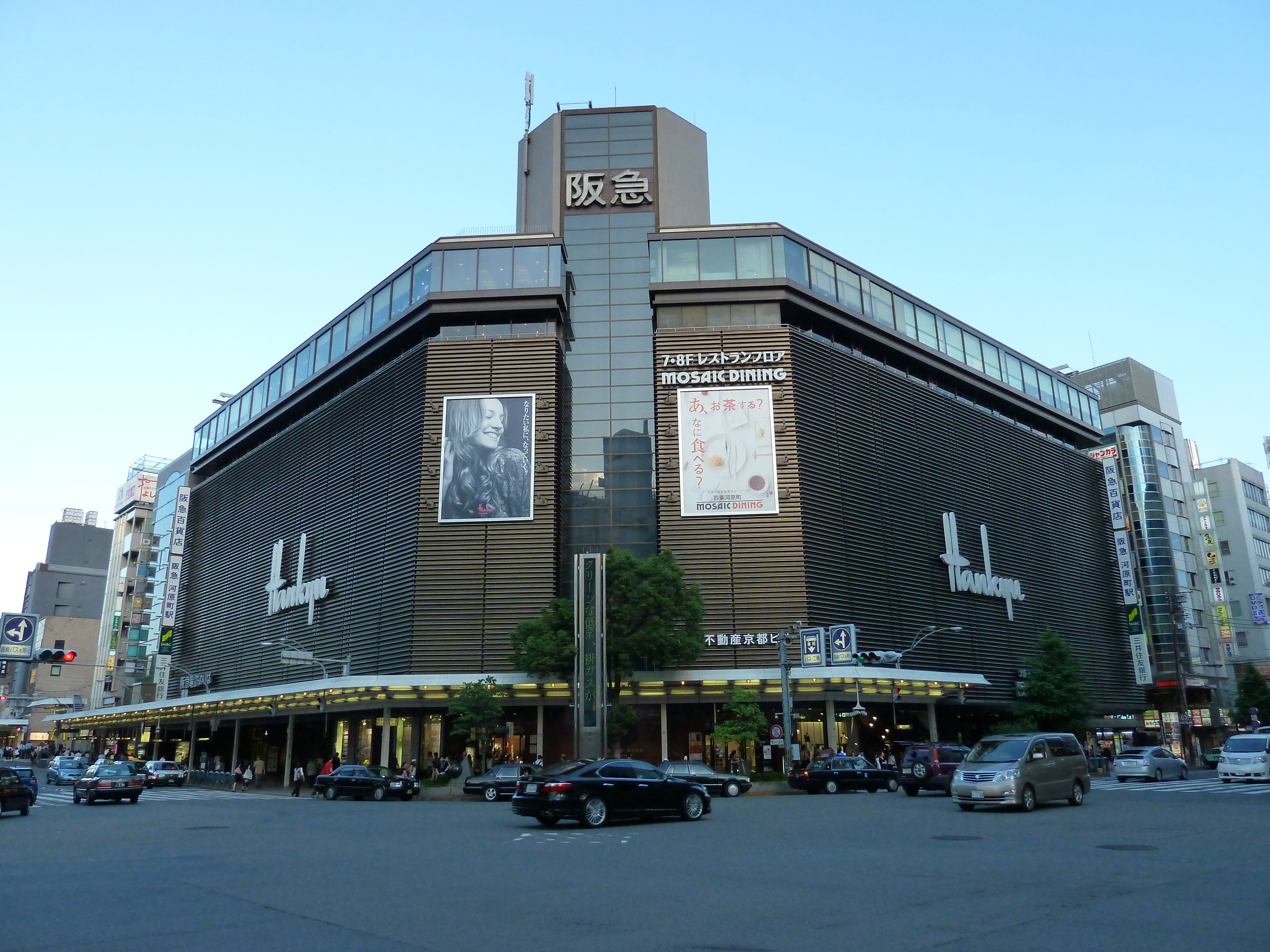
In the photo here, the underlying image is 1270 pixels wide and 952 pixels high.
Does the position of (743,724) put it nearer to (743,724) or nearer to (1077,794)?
(743,724)

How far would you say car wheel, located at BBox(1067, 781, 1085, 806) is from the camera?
25234 mm

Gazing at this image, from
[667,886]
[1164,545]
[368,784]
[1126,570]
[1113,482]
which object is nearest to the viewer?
[667,886]

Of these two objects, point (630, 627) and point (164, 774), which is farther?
point (164, 774)

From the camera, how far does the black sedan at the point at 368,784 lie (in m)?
39.2

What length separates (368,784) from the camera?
39375mm

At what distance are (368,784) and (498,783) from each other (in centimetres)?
589

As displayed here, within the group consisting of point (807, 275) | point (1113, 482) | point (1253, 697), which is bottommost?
point (1253, 697)

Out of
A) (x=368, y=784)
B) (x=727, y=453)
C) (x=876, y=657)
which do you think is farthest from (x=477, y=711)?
(x=876, y=657)

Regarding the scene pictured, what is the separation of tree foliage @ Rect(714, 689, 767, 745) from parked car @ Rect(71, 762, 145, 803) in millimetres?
23530

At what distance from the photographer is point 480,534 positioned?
4991cm

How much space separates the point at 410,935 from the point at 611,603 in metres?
35.5

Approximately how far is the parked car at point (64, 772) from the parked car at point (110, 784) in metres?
19.6

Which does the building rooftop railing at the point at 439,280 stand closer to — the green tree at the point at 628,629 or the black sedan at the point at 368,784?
the green tree at the point at 628,629

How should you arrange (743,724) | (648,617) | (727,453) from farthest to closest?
(727,453) → (648,617) → (743,724)
